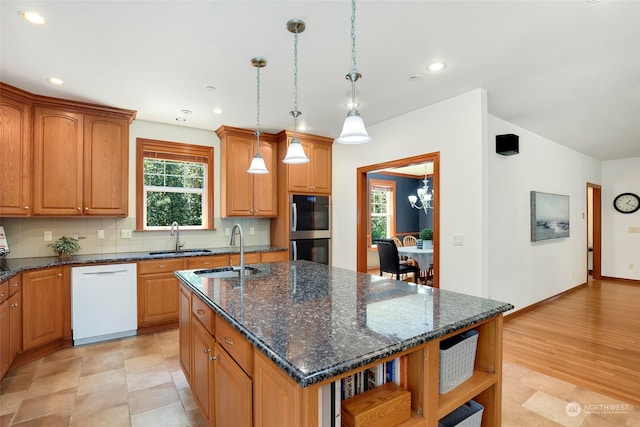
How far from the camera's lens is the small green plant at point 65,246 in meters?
3.37

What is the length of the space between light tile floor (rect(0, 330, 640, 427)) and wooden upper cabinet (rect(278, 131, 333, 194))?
8.65ft

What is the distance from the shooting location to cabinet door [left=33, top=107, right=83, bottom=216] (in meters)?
3.16

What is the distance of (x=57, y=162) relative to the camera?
10.7 feet

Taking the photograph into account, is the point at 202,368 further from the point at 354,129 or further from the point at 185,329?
the point at 354,129

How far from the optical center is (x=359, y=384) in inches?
47.3

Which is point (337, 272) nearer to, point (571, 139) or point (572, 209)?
point (571, 139)

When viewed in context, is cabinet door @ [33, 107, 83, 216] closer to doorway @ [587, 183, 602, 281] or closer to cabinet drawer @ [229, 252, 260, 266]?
cabinet drawer @ [229, 252, 260, 266]

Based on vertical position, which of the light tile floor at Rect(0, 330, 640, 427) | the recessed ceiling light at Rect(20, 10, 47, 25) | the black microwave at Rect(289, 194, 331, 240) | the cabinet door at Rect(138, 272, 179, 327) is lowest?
the light tile floor at Rect(0, 330, 640, 427)

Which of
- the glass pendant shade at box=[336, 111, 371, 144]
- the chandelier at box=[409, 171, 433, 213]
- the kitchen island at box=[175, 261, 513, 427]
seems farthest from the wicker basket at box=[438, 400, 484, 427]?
the chandelier at box=[409, 171, 433, 213]

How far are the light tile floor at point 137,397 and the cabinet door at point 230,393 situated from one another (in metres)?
0.67

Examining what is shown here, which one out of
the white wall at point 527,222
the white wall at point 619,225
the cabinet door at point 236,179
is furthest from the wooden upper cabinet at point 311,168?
the white wall at point 619,225

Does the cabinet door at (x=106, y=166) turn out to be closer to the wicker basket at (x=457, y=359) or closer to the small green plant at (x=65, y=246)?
the small green plant at (x=65, y=246)

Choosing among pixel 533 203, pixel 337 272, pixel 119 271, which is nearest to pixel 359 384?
pixel 337 272

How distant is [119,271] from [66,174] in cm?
117
